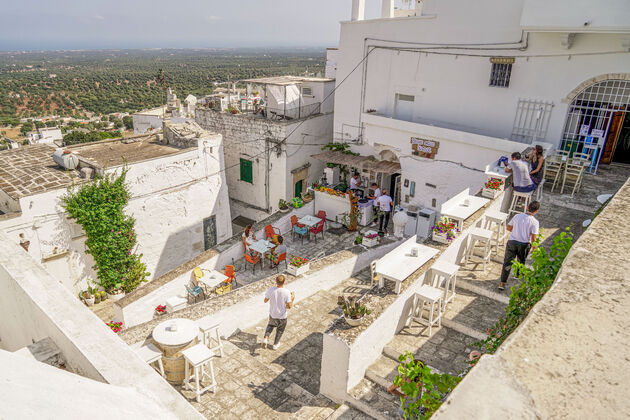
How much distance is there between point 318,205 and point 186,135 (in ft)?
21.2

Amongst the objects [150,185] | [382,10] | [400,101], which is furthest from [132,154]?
→ [382,10]

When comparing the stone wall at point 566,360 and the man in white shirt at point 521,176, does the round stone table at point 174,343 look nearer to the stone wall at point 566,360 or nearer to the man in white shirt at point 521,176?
the stone wall at point 566,360

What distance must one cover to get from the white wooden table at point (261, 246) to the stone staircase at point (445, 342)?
6.73 metres

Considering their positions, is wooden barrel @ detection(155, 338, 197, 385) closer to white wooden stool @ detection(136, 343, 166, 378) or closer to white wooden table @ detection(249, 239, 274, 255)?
white wooden stool @ detection(136, 343, 166, 378)

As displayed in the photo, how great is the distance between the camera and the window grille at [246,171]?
21406 mm

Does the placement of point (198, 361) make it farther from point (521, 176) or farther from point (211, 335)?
point (521, 176)

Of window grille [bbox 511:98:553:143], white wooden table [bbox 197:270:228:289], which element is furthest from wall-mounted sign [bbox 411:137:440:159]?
white wooden table [bbox 197:270:228:289]

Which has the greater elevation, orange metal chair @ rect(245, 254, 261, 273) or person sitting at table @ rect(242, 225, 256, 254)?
person sitting at table @ rect(242, 225, 256, 254)

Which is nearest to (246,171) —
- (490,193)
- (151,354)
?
(490,193)

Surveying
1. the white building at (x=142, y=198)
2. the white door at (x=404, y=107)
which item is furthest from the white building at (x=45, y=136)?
the white door at (x=404, y=107)

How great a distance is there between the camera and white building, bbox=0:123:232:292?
12695mm

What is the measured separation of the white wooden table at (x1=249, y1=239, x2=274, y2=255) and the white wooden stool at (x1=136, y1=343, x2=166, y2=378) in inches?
261

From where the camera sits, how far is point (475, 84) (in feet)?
52.3

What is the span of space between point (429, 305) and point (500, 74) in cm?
1117
